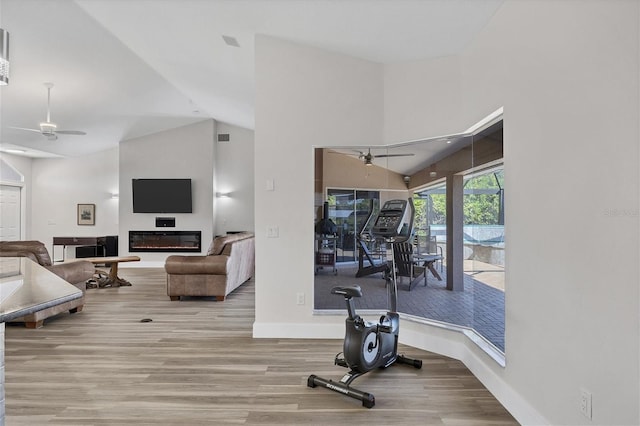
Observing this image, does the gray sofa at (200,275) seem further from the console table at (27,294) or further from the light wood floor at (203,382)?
the console table at (27,294)

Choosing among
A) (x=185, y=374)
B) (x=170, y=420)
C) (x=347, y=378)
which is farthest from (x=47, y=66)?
(x=347, y=378)

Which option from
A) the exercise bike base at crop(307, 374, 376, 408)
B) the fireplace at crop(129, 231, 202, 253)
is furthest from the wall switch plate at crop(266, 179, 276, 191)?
the fireplace at crop(129, 231, 202, 253)

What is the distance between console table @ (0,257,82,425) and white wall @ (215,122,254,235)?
308 inches

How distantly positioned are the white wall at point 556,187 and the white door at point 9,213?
377 inches

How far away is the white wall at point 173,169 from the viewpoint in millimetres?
9641

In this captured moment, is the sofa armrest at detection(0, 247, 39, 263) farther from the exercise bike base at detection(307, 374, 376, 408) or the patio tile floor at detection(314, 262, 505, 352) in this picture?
the exercise bike base at detection(307, 374, 376, 408)

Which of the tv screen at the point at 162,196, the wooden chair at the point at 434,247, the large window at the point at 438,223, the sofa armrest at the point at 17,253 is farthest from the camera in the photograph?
the tv screen at the point at 162,196

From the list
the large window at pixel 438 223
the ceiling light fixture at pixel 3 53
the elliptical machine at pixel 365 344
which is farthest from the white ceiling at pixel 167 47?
A: the ceiling light fixture at pixel 3 53

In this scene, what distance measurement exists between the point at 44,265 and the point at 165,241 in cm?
493

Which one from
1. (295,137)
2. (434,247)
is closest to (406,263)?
(434,247)

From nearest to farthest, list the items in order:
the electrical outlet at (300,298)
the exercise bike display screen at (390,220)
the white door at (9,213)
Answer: the exercise bike display screen at (390,220), the electrical outlet at (300,298), the white door at (9,213)

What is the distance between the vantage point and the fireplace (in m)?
9.61

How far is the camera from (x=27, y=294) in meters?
1.44

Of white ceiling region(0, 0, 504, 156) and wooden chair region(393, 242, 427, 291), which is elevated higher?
white ceiling region(0, 0, 504, 156)
